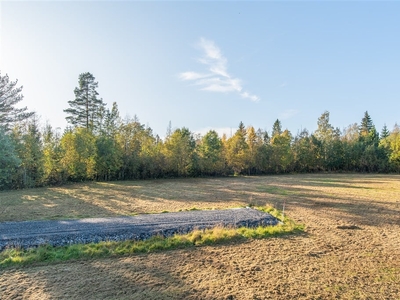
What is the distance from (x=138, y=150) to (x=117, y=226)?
991 inches

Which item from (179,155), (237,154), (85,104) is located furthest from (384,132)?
(85,104)

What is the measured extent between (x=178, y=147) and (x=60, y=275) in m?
30.3

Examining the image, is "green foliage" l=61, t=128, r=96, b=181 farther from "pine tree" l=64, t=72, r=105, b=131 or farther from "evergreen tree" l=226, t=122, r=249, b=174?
"evergreen tree" l=226, t=122, r=249, b=174

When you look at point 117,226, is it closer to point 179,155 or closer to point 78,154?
point 78,154

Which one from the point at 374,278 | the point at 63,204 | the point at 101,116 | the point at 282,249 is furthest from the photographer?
the point at 101,116

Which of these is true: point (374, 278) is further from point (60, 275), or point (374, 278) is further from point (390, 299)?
point (60, 275)

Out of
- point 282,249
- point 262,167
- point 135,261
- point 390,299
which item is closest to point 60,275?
point 135,261

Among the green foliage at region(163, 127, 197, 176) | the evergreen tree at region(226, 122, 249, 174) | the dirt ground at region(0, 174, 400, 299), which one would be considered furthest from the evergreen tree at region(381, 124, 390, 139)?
the dirt ground at region(0, 174, 400, 299)

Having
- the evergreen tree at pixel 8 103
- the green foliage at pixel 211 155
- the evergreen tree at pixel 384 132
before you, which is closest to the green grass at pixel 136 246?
the evergreen tree at pixel 8 103

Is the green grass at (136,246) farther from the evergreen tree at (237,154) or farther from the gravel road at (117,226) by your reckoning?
the evergreen tree at (237,154)

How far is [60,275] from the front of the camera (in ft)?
19.8

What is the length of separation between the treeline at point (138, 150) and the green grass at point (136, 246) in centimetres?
902

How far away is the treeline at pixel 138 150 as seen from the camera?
24969 millimetres

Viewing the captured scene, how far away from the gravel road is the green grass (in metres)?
0.48
